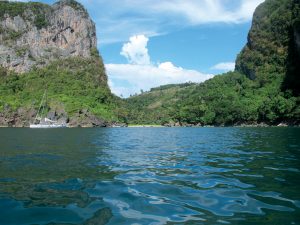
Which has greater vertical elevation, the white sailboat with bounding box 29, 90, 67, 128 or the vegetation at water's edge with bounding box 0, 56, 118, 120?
the vegetation at water's edge with bounding box 0, 56, 118, 120

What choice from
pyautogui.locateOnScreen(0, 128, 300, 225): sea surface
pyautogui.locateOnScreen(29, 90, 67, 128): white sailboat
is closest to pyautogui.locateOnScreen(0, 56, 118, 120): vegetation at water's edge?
pyautogui.locateOnScreen(29, 90, 67, 128): white sailboat

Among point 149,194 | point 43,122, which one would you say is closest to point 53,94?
point 43,122

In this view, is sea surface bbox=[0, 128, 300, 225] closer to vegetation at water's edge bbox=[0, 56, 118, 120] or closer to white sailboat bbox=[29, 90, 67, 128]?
white sailboat bbox=[29, 90, 67, 128]

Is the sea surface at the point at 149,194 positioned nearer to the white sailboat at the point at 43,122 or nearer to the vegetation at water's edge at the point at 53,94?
the white sailboat at the point at 43,122

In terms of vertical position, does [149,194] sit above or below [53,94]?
below

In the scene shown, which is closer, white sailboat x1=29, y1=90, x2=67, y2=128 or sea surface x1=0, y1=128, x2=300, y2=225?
sea surface x1=0, y1=128, x2=300, y2=225

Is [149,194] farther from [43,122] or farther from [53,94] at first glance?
[53,94]

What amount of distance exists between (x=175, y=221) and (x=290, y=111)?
142 metres

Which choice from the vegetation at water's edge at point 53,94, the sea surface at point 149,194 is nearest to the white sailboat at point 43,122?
the vegetation at water's edge at point 53,94

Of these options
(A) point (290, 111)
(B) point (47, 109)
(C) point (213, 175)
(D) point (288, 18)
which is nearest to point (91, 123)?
(B) point (47, 109)

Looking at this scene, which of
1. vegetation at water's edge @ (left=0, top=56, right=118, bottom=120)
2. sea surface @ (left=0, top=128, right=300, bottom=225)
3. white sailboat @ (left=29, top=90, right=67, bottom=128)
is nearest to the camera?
sea surface @ (left=0, top=128, right=300, bottom=225)

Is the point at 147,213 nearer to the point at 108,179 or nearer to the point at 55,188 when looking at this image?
the point at 55,188

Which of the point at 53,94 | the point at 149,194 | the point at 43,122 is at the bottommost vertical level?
the point at 43,122

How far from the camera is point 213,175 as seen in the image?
15812 millimetres
